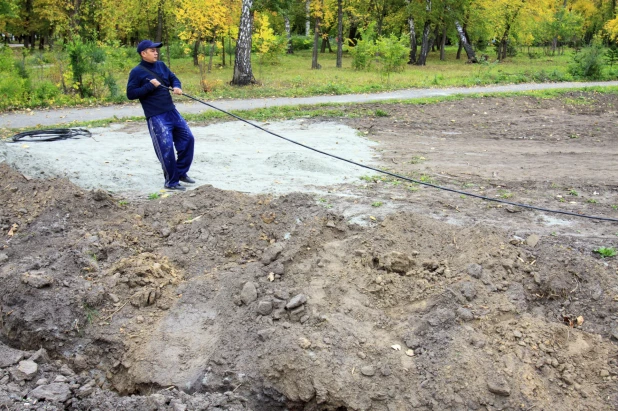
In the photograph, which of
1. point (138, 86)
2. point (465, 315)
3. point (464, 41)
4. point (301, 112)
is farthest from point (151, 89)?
point (464, 41)

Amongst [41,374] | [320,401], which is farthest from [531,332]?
[41,374]

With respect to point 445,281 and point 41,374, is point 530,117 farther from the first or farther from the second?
point 41,374

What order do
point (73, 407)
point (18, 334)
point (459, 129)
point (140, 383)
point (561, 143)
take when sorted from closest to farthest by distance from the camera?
point (73, 407) → point (140, 383) → point (18, 334) → point (561, 143) → point (459, 129)

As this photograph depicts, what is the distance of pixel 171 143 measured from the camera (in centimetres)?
741

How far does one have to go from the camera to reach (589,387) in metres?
4.26

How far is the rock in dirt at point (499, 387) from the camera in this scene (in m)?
4.11

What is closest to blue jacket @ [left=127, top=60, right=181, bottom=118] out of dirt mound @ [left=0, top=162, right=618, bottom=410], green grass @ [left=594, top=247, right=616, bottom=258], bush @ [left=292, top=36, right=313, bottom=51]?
dirt mound @ [left=0, top=162, right=618, bottom=410]

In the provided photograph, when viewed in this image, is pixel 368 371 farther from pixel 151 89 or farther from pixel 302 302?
pixel 151 89

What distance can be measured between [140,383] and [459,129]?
30.1 feet

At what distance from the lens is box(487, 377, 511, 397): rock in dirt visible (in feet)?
13.5

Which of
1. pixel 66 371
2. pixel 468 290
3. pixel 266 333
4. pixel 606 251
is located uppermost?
pixel 606 251

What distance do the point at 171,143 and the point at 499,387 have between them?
5104 millimetres

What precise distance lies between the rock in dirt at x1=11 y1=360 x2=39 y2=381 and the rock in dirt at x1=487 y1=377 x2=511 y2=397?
3.52 meters

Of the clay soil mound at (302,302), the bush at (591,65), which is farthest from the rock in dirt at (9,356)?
→ the bush at (591,65)
